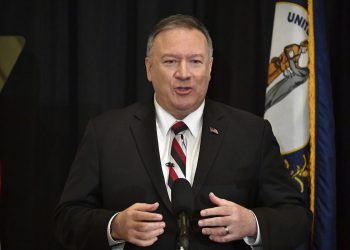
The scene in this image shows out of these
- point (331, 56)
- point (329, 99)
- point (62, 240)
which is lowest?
point (62, 240)

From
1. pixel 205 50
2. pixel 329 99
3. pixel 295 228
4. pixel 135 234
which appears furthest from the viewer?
pixel 329 99

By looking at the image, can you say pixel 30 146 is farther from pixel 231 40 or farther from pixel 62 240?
pixel 231 40

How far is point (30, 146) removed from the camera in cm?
325

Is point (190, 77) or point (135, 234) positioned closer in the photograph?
point (135, 234)

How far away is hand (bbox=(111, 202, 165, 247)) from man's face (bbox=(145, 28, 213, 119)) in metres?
0.60

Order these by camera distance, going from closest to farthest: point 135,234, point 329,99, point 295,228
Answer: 1. point 135,234
2. point 295,228
3. point 329,99

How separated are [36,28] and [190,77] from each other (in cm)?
145

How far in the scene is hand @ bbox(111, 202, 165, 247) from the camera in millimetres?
1777

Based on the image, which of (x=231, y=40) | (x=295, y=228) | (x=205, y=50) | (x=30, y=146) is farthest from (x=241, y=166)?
(x=30, y=146)

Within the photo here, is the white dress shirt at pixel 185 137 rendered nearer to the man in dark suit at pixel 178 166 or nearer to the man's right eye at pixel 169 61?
the man in dark suit at pixel 178 166

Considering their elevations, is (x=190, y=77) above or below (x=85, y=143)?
above

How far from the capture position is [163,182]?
214cm

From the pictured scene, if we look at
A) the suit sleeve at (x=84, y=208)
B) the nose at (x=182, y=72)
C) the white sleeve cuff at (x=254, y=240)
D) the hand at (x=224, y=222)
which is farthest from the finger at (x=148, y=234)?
the nose at (x=182, y=72)

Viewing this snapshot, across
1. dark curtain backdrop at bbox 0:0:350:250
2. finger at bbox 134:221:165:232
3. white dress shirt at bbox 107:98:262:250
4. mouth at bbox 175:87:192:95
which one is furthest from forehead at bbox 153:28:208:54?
dark curtain backdrop at bbox 0:0:350:250
